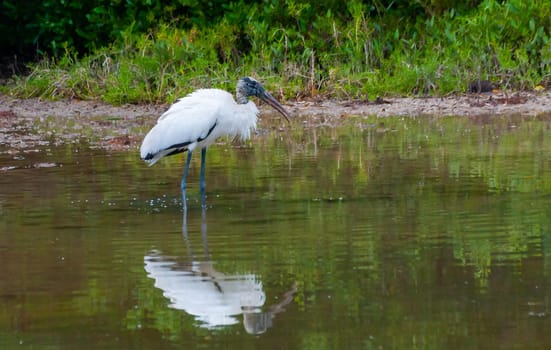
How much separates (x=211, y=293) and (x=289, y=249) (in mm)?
1100

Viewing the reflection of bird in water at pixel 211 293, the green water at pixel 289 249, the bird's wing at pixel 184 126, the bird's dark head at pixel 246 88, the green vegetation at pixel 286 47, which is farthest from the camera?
the green vegetation at pixel 286 47

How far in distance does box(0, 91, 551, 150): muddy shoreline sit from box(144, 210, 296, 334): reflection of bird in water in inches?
254

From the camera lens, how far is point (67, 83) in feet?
54.4

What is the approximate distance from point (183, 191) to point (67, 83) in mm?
7801

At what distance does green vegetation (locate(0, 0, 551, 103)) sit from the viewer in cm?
1547

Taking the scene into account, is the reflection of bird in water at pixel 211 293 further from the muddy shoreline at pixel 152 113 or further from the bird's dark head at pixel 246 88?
the muddy shoreline at pixel 152 113

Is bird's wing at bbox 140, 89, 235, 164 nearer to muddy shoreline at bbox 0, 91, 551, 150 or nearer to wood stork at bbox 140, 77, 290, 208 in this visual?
wood stork at bbox 140, 77, 290, 208

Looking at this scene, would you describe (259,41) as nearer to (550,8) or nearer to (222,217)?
(550,8)

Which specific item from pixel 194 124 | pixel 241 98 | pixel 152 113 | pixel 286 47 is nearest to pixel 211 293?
pixel 194 124

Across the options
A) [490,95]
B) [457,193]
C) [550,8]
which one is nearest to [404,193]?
[457,193]

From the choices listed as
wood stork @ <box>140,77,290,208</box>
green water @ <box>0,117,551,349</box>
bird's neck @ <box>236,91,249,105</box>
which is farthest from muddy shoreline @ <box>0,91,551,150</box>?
wood stork @ <box>140,77,290,208</box>

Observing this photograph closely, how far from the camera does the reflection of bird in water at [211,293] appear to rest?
5480 mm

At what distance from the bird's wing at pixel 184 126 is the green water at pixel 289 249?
0.38 m

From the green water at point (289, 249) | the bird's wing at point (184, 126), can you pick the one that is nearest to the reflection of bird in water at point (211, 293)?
the green water at point (289, 249)
